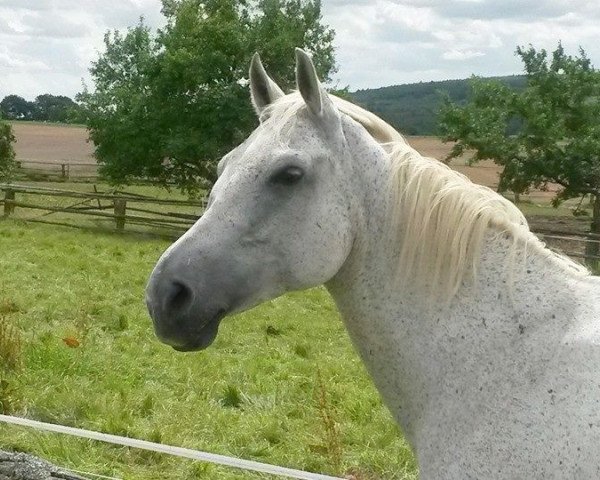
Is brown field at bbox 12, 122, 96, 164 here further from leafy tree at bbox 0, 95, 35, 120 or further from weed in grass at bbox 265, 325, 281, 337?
weed in grass at bbox 265, 325, 281, 337

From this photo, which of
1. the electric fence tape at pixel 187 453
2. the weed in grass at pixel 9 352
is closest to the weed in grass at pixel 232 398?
the electric fence tape at pixel 187 453

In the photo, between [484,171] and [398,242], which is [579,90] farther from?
[398,242]

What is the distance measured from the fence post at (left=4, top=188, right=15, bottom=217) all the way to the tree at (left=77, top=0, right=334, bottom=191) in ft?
8.11

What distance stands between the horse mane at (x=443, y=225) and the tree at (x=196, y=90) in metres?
16.8

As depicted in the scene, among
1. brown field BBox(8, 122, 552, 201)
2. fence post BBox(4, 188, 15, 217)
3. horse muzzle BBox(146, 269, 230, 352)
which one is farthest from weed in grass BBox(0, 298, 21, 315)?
brown field BBox(8, 122, 552, 201)

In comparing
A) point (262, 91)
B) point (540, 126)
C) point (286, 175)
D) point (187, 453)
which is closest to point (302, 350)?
point (187, 453)

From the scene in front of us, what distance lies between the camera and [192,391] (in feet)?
19.4

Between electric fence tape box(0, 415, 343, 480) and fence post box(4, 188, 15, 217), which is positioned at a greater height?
electric fence tape box(0, 415, 343, 480)

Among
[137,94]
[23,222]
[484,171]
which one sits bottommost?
[23,222]

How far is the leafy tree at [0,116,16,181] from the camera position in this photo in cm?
2262

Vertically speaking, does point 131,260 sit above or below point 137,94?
below

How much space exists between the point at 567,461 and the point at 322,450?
121 inches

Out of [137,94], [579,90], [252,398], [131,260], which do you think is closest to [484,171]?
[579,90]

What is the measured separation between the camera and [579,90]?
59.5 ft
